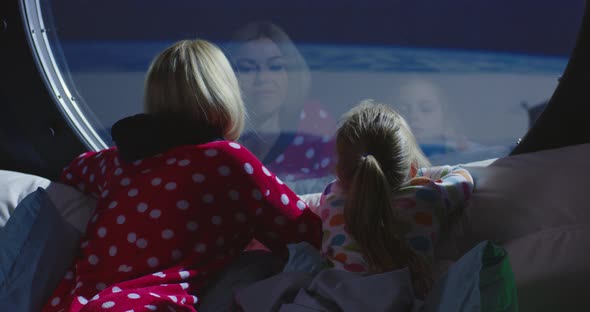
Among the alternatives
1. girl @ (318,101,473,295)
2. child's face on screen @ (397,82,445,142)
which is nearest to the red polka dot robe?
girl @ (318,101,473,295)

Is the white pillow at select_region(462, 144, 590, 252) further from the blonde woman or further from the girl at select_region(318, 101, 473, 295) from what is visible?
the blonde woman

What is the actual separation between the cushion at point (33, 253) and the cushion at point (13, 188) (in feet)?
0.53

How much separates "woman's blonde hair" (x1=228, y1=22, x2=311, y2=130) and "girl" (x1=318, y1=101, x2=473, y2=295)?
51 centimetres

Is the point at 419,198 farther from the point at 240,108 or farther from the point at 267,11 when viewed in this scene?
the point at 267,11

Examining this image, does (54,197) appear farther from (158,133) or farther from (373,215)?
(373,215)

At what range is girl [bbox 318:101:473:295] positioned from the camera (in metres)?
1.42

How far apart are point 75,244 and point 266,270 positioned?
50cm

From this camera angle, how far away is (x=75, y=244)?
1697mm

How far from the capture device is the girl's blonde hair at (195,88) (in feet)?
5.28

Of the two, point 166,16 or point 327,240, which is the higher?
point 166,16

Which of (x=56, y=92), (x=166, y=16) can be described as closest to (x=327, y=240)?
(x=166, y=16)

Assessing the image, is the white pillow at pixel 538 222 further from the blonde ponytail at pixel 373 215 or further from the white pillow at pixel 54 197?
the white pillow at pixel 54 197

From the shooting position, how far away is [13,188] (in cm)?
184

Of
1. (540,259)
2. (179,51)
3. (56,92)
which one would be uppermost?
(179,51)
